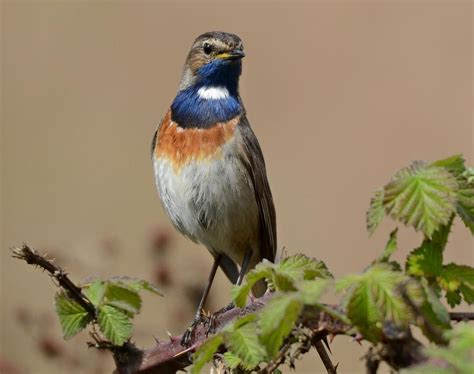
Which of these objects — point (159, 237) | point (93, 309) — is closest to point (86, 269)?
point (159, 237)

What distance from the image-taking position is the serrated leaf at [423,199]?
2.17 m

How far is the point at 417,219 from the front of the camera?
7.18ft

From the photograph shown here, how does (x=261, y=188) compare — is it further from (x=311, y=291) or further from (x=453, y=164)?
(x=311, y=291)

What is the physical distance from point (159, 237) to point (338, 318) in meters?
2.71

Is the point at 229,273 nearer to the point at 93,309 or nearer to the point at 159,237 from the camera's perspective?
the point at 159,237

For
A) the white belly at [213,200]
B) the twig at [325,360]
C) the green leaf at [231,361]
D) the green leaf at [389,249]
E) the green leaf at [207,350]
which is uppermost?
the green leaf at [389,249]

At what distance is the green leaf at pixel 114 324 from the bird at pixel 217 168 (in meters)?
2.28

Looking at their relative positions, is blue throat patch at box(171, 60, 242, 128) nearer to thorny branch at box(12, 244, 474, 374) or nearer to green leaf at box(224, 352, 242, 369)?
thorny branch at box(12, 244, 474, 374)

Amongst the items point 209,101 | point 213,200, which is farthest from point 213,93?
point 213,200

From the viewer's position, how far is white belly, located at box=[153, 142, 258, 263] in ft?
17.3

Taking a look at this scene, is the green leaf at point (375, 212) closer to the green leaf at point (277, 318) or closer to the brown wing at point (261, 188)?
the green leaf at point (277, 318)

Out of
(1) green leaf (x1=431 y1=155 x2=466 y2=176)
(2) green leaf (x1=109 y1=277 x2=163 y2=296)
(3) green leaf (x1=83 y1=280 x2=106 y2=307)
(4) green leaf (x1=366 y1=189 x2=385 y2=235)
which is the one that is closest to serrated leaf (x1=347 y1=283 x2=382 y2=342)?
(4) green leaf (x1=366 y1=189 x2=385 y2=235)

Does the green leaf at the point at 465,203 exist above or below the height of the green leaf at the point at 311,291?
above

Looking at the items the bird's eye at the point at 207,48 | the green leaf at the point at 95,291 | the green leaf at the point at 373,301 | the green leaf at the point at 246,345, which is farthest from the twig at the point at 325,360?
the bird's eye at the point at 207,48
